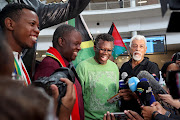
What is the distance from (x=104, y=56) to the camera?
6.27ft

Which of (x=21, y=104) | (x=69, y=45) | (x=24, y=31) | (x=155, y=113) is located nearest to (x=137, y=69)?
(x=155, y=113)

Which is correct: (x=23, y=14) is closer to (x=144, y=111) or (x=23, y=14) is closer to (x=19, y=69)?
(x=19, y=69)

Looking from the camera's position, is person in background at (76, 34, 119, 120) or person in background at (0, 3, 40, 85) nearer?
person in background at (0, 3, 40, 85)

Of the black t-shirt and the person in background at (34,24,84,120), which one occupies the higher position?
the person in background at (34,24,84,120)

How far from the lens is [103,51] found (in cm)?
192

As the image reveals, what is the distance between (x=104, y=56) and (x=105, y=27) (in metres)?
8.79

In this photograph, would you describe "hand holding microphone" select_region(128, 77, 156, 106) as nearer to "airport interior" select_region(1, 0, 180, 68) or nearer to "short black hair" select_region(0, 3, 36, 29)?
"short black hair" select_region(0, 3, 36, 29)

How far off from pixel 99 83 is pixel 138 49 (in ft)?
2.50

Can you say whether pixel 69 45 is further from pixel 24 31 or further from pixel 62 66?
pixel 24 31

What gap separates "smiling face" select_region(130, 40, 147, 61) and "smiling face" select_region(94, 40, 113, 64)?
429 mm

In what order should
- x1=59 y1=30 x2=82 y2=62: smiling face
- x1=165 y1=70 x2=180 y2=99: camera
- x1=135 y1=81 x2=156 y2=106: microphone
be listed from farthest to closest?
x1=59 y1=30 x2=82 y2=62: smiling face, x1=135 y1=81 x2=156 y2=106: microphone, x1=165 y1=70 x2=180 y2=99: camera

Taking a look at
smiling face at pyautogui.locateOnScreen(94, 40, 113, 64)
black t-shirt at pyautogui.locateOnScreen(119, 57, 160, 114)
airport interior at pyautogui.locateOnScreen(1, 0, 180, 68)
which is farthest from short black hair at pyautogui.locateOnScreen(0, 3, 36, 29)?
airport interior at pyautogui.locateOnScreen(1, 0, 180, 68)

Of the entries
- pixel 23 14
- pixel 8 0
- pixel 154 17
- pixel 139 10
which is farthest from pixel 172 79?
pixel 154 17

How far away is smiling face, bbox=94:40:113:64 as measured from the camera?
6.26 feet
